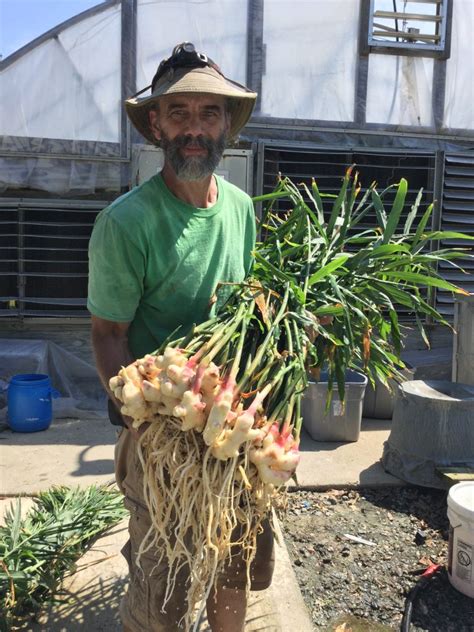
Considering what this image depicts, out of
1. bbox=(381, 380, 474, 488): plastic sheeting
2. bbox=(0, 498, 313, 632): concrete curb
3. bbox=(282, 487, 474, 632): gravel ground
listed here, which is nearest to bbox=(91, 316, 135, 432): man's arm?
bbox=(0, 498, 313, 632): concrete curb

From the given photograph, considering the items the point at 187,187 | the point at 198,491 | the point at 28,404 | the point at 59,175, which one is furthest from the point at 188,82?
the point at 59,175

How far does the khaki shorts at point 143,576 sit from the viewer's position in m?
1.75

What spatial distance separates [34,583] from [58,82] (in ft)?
13.6

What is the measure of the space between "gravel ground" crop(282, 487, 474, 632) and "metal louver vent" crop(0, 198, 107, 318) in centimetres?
298

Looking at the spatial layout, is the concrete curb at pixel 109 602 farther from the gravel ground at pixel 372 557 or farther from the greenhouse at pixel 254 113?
the greenhouse at pixel 254 113

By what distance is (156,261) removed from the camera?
5.57ft

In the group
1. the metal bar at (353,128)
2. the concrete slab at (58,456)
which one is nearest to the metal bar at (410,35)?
the metal bar at (353,128)

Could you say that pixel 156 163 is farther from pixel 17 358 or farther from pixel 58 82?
pixel 17 358

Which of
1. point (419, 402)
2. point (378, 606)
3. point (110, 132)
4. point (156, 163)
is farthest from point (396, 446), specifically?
point (110, 132)

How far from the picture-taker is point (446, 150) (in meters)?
5.61

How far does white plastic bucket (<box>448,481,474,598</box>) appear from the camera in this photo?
2.53m

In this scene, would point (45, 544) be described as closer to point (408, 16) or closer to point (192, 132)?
point (192, 132)

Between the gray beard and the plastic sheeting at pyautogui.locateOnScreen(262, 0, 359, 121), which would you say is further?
the plastic sheeting at pyautogui.locateOnScreen(262, 0, 359, 121)

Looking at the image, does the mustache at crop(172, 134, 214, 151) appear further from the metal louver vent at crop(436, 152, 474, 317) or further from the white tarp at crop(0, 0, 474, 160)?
the metal louver vent at crop(436, 152, 474, 317)
